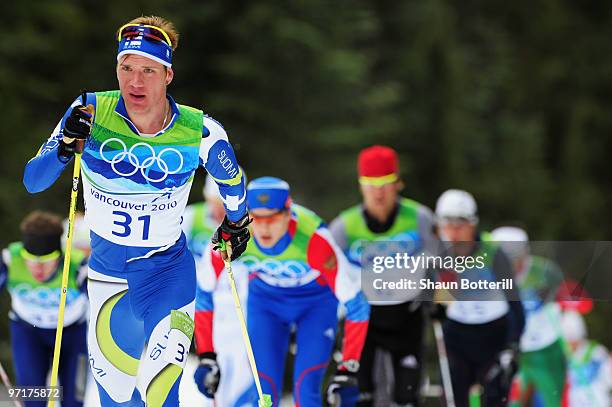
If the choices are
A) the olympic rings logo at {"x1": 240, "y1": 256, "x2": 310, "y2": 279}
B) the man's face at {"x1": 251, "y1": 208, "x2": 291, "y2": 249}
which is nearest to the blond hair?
the man's face at {"x1": 251, "y1": 208, "x2": 291, "y2": 249}

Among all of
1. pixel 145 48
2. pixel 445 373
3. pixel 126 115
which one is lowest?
pixel 445 373

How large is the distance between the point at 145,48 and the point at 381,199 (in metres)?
3.05

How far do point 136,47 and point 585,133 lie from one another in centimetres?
3453

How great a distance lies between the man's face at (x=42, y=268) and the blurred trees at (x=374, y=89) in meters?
11.3

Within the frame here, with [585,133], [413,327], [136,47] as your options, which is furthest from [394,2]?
[136,47]

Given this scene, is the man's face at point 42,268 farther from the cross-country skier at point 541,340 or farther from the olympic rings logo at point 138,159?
the cross-country skier at point 541,340

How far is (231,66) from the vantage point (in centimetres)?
2342

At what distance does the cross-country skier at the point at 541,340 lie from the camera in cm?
960

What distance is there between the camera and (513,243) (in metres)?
9.04

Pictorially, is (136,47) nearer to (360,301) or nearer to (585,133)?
(360,301)

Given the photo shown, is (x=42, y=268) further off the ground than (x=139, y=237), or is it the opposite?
(x=42, y=268)

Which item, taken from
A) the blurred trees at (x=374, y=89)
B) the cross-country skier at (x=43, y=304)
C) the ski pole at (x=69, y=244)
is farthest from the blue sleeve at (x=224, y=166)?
the blurred trees at (x=374, y=89)

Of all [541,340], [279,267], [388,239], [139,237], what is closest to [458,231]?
[388,239]

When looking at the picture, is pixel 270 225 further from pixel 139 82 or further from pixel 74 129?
pixel 74 129
